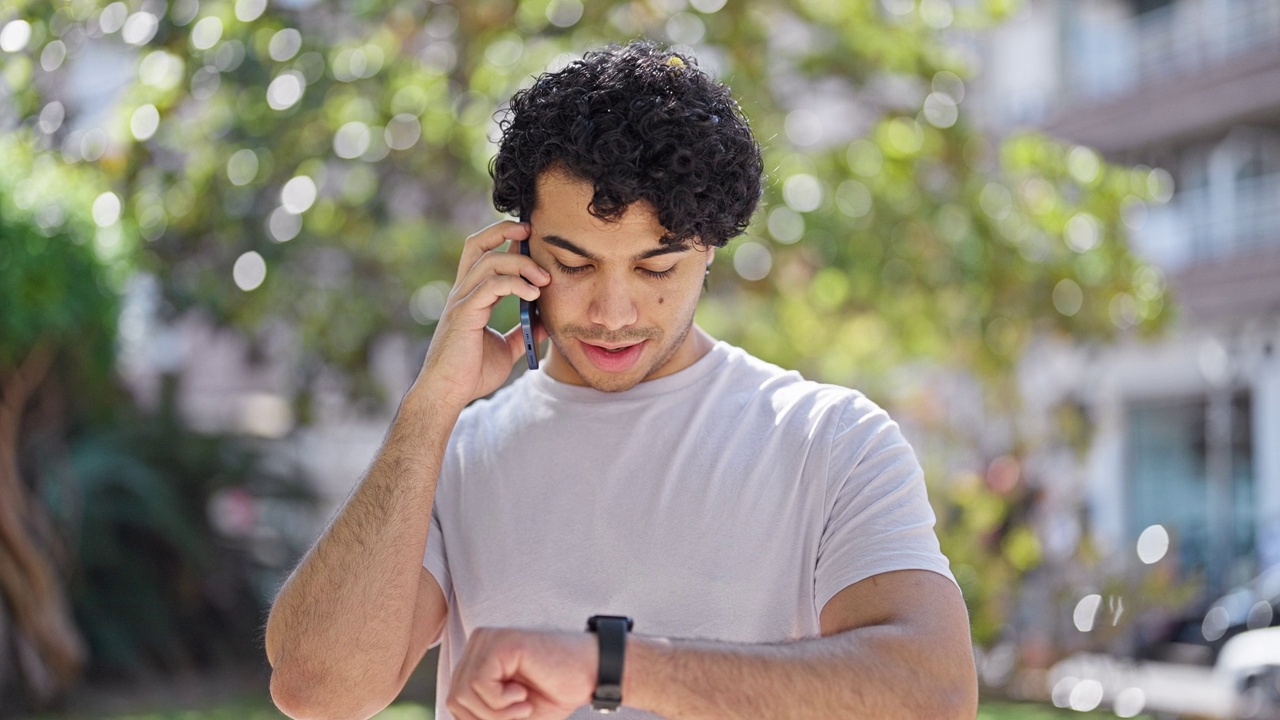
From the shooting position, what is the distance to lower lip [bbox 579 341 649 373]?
217 cm

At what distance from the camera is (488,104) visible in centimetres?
619

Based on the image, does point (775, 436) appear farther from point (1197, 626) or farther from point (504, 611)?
point (1197, 626)

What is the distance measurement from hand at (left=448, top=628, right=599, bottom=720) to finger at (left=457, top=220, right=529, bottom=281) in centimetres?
80

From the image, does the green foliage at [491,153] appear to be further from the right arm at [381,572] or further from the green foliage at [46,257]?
the right arm at [381,572]

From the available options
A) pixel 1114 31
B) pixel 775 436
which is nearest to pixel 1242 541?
pixel 1114 31

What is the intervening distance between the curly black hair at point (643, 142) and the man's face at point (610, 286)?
3 centimetres

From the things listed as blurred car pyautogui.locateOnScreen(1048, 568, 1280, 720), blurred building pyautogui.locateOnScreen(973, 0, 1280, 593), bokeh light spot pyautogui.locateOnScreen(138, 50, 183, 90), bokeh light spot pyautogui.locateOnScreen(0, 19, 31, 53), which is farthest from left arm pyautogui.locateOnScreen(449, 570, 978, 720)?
blurred building pyautogui.locateOnScreen(973, 0, 1280, 593)

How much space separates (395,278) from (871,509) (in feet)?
18.0

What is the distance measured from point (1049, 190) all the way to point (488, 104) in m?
2.94

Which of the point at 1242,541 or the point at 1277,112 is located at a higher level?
the point at 1277,112

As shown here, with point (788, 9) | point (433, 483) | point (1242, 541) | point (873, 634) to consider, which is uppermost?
point (788, 9)

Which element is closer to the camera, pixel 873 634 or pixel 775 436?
pixel 873 634

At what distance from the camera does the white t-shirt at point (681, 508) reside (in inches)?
79.0

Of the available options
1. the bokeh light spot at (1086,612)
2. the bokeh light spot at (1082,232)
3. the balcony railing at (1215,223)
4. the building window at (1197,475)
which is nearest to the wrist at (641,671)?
the bokeh light spot at (1082,232)
